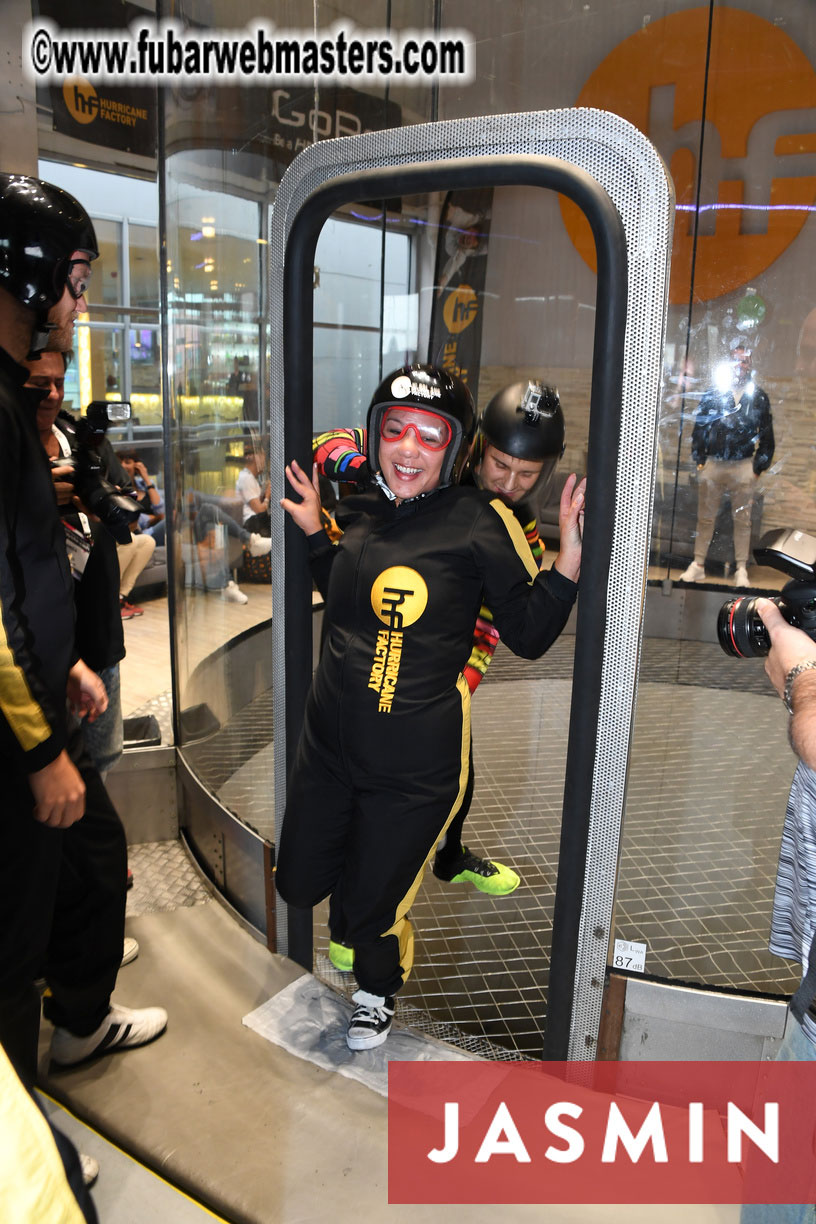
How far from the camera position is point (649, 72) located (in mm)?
3562

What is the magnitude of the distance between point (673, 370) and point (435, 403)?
2797 millimetres

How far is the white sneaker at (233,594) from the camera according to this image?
2.92 meters

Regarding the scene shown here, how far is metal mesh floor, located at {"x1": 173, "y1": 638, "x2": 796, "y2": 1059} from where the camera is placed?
2006mm

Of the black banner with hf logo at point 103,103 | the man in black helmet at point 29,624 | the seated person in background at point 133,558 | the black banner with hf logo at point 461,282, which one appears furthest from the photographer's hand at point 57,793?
the black banner with hf logo at point 461,282

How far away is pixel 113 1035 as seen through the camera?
180 cm

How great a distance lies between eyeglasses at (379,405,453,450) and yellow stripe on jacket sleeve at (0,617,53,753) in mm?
805

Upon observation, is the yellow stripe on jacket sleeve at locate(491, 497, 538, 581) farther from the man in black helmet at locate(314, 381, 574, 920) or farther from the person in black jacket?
the man in black helmet at locate(314, 381, 574, 920)

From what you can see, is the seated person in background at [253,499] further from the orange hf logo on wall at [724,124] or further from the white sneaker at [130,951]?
the orange hf logo on wall at [724,124]

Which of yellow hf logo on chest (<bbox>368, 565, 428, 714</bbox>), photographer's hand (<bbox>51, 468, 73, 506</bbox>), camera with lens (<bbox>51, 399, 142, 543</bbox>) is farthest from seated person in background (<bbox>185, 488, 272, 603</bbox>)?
yellow hf logo on chest (<bbox>368, 565, 428, 714</bbox>)

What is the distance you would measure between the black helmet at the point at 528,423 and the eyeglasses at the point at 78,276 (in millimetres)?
888

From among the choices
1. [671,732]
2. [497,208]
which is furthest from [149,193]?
[671,732]

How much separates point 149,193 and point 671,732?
305 inches

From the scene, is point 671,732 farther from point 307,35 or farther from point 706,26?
point 307,35

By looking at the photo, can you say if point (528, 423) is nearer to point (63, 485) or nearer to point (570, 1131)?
point (63, 485)
